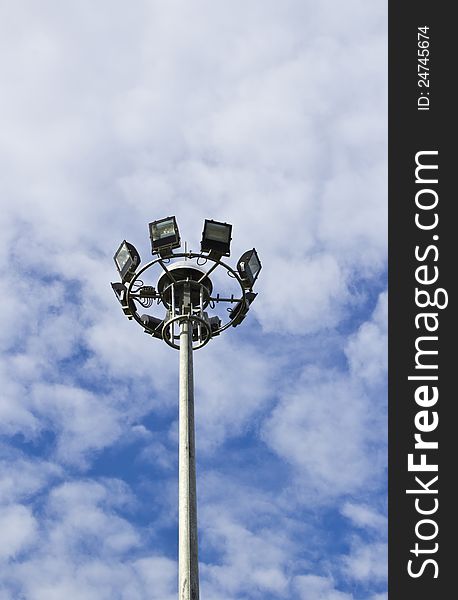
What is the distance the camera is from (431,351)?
101 feet

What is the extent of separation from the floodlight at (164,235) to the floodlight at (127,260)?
0.62 meters

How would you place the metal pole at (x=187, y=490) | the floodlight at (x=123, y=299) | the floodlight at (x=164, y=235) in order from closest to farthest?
the metal pole at (x=187, y=490), the floodlight at (x=164, y=235), the floodlight at (x=123, y=299)

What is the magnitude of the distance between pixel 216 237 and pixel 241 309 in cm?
247

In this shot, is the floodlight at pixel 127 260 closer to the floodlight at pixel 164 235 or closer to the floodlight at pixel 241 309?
the floodlight at pixel 164 235

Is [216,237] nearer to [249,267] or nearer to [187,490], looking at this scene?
[249,267]

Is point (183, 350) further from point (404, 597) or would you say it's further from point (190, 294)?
point (404, 597)

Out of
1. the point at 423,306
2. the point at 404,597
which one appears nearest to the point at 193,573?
the point at 404,597

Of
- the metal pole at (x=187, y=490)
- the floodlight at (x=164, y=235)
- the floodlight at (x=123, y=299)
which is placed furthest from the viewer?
the floodlight at (x=123, y=299)

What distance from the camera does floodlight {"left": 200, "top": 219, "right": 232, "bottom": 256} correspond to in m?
34.0

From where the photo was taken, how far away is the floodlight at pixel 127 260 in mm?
34500

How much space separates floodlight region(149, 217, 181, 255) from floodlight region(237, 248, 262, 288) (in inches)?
71.7

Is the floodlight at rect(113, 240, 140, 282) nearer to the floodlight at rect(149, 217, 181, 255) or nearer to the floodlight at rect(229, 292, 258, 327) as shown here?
the floodlight at rect(149, 217, 181, 255)

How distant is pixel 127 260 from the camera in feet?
113

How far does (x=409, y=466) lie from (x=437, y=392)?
6.31 feet
